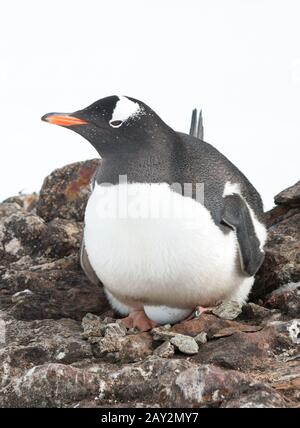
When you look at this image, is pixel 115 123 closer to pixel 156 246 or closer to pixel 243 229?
pixel 156 246

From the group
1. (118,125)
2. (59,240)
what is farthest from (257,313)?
(59,240)

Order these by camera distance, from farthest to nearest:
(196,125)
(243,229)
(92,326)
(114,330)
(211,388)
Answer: (196,125) < (243,229) < (92,326) < (114,330) < (211,388)

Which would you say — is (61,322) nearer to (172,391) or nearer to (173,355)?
(173,355)

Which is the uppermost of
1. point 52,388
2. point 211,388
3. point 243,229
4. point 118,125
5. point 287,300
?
point 118,125

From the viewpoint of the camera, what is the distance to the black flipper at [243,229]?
4889 mm

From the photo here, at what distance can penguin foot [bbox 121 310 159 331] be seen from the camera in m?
4.84

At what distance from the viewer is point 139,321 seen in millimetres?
4883

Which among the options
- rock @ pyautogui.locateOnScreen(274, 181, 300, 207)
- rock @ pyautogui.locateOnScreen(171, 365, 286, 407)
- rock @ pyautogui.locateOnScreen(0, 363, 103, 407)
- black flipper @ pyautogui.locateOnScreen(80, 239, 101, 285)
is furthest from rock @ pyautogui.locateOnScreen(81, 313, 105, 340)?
rock @ pyautogui.locateOnScreen(274, 181, 300, 207)

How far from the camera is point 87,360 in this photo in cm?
434

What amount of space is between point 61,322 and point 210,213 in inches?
49.6

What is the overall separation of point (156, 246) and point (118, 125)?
2.62ft

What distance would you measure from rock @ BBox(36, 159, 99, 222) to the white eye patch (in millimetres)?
2284

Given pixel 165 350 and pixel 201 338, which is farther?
pixel 201 338

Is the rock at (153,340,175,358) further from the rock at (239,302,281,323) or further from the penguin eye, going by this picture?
the penguin eye
